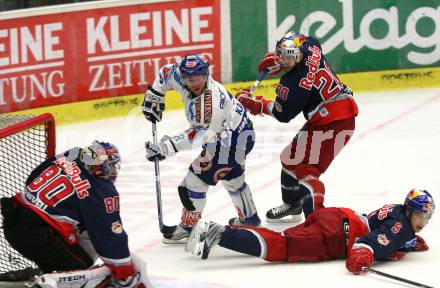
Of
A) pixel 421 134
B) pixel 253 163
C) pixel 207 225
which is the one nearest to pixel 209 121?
pixel 207 225

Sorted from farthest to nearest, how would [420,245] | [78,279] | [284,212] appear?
1. [284,212]
2. [420,245]
3. [78,279]

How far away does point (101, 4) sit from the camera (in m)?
9.70

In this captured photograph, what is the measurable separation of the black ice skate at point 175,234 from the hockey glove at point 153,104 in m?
0.66

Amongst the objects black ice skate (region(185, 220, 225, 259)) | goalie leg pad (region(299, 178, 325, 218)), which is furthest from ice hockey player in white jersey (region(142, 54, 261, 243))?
black ice skate (region(185, 220, 225, 259))

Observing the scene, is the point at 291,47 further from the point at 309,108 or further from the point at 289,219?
the point at 289,219

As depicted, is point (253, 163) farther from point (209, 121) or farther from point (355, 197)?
point (209, 121)

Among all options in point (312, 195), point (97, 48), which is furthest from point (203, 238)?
point (97, 48)

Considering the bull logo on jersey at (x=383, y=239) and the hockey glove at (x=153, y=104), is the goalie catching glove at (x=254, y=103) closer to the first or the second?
the hockey glove at (x=153, y=104)

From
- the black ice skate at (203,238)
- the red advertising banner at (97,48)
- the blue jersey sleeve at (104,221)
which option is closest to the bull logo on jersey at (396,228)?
the black ice skate at (203,238)

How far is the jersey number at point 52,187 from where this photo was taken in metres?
5.36

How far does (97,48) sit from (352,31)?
236 centimetres

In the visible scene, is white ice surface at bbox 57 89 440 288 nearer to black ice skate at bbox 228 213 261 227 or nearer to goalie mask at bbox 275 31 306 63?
black ice skate at bbox 228 213 261 227

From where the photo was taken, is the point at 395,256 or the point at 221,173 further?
the point at 221,173

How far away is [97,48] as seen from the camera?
384 inches
